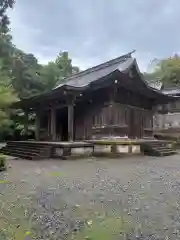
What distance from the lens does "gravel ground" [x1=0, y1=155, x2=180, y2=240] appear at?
3072 mm

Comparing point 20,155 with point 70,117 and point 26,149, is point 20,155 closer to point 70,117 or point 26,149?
point 26,149

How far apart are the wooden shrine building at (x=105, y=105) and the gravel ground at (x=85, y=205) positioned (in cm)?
696

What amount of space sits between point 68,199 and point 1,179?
2.75 metres

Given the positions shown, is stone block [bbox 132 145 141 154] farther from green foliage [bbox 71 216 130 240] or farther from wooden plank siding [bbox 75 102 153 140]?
green foliage [bbox 71 216 130 240]

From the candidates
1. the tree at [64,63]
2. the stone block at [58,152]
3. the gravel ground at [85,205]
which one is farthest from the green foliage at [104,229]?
the tree at [64,63]

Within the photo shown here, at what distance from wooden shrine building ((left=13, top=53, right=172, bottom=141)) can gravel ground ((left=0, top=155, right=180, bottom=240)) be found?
6.96 metres

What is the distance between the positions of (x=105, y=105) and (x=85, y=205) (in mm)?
10198

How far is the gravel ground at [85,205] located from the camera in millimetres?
3072

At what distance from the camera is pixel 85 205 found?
405 centimetres

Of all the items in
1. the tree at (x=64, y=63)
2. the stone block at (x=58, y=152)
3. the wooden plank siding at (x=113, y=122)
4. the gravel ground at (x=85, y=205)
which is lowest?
the gravel ground at (x=85, y=205)

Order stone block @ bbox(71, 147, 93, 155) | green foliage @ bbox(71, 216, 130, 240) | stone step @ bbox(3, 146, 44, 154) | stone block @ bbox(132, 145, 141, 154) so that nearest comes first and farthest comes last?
green foliage @ bbox(71, 216, 130, 240) → stone block @ bbox(71, 147, 93, 155) → stone step @ bbox(3, 146, 44, 154) → stone block @ bbox(132, 145, 141, 154)

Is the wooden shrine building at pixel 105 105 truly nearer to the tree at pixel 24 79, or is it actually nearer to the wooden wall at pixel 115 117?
the wooden wall at pixel 115 117

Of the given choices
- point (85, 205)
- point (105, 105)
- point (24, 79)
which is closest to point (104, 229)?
point (85, 205)

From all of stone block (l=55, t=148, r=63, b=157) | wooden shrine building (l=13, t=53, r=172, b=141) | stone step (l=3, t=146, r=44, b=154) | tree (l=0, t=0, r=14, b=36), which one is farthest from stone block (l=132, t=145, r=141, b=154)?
tree (l=0, t=0, r=14, b=36)
